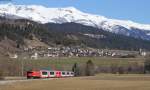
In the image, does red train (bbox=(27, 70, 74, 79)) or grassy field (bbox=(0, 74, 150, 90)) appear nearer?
grassy field (bbox=(0, 74, 150, 90))

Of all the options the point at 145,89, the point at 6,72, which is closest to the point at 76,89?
the point at 145,89

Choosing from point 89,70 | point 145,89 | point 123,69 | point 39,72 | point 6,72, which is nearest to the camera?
point 145,89

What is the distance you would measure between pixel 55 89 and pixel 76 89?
3006 mm

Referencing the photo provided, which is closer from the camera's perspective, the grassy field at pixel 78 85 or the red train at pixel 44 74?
the grassy field at pixel 78 85

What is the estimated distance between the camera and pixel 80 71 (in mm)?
162000

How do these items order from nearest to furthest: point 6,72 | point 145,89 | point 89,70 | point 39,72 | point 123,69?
point 145,89
point 39,72
point 6,72
point 89,70
point 123,69

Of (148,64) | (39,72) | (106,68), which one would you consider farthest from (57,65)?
(39,72)

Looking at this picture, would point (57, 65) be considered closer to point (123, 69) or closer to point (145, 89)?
point (123, 69)

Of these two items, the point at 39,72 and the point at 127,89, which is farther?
the point at 39,72

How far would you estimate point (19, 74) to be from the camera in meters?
143

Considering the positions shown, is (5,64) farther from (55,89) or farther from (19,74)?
(55,89)

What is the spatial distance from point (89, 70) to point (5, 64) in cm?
3090

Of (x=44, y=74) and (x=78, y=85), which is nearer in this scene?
(x=78, y=85)

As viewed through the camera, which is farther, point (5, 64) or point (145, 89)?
point (5, 64)
